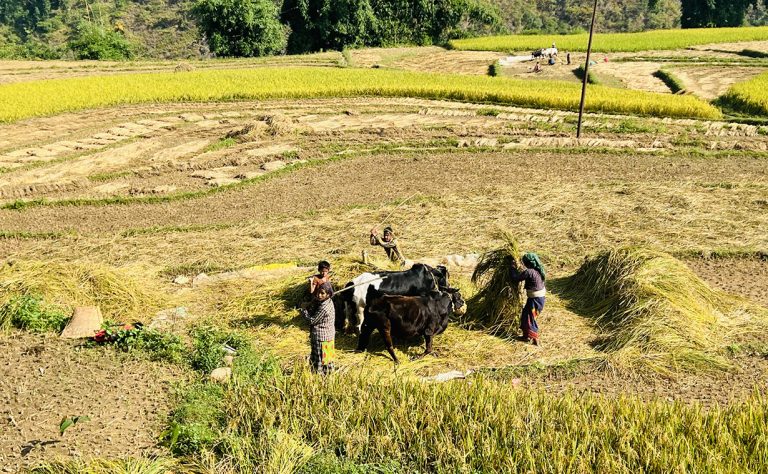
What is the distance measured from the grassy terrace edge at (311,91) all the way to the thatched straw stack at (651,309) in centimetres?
1838

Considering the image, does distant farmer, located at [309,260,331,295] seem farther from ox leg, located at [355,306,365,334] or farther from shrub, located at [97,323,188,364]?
shrub, located at [97,323,188,364]

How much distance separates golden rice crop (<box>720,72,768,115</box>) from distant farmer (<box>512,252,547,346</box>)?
905 inches

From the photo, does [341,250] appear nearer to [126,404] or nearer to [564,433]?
[126,404]

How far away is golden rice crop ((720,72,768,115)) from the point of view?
28.9 meters

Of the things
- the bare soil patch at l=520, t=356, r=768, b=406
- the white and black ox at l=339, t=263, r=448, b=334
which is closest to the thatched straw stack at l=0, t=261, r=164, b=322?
the white and black ox at l=339, t=263, r=448, b=334

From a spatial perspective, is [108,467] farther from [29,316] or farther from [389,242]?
[389,242]

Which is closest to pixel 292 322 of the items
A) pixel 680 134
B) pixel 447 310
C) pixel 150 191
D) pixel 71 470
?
pixel 447 310

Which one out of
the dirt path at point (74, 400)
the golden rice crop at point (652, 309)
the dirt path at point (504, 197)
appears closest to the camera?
the dirt path at point (74, 400)

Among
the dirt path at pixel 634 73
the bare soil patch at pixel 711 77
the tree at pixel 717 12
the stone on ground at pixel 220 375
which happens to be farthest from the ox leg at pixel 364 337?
the tree at pixel 717 12

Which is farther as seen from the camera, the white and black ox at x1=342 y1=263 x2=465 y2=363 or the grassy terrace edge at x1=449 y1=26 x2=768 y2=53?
the grassy terrace edge at x1=449 y1=26 x2=768 y2=53

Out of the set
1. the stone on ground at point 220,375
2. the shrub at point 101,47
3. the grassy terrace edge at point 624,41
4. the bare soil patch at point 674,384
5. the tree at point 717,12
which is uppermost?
the tree at point 717,12

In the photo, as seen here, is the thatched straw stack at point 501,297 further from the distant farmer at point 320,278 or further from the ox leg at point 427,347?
the distant farmer at point 320,278

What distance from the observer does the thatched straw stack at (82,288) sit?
36.7 feet

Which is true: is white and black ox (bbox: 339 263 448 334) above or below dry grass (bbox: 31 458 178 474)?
above
